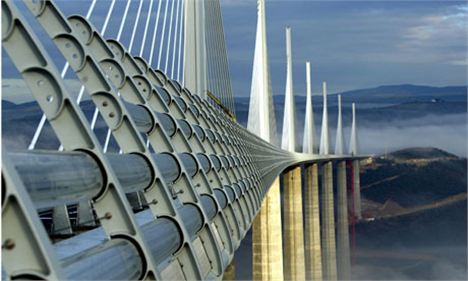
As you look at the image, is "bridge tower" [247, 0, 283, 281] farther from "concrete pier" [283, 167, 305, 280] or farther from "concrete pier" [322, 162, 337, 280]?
"concrete pier" [322, 162, 337, 280]

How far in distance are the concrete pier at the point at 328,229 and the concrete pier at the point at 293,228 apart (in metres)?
12.0

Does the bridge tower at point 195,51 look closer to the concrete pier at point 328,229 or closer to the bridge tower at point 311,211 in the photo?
the bridge tower at point 311,211

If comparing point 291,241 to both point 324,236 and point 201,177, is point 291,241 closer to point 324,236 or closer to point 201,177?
point 324,236

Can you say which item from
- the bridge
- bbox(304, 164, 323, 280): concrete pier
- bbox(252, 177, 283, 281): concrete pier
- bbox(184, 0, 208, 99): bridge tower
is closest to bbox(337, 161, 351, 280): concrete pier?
bbox(304, 164, 323, 280): concrete pier

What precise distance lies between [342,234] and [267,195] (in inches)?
1196

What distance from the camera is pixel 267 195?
95.6 feet

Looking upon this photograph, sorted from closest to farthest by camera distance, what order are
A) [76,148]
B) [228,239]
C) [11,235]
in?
[11,235] → [76,148] → [228,239]

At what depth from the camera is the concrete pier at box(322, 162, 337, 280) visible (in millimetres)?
51031

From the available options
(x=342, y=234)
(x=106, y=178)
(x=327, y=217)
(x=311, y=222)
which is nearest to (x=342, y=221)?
(x=342, y=234)

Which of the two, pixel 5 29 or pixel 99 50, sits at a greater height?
pixel 99 50

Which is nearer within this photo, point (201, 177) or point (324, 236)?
→ point (201, 177)

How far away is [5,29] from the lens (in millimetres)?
2105

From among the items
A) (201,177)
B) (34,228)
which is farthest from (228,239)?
(34,228)

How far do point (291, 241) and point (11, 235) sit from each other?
37441 mm
